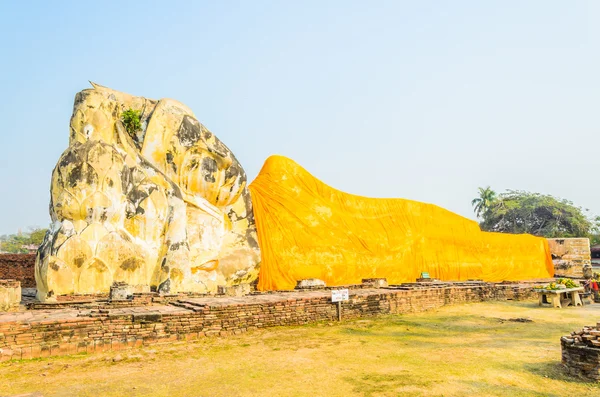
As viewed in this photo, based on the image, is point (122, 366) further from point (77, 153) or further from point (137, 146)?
point (137, 146)

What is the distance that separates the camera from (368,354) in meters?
6.28

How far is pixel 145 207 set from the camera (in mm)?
12055

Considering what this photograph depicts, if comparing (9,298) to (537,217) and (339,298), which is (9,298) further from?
(537,217)

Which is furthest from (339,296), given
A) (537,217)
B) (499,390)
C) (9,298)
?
(537,217)

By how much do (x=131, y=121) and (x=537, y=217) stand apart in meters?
35.1

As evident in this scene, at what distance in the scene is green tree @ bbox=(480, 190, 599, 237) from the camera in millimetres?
36750

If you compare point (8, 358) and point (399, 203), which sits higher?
point (399, 203)

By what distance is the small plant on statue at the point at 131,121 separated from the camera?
529 inches

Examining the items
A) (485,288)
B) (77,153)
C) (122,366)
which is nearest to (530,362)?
(122,366)

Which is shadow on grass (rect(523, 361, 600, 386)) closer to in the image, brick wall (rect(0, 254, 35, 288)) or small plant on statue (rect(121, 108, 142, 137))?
small plant on statue (rect(121, 108, 142, 137))

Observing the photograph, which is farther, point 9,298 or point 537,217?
point 537,217

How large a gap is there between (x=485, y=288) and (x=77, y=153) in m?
11.4

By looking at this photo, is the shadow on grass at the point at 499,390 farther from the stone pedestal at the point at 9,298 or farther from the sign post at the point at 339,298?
the stone pedestal at the point at 9,298

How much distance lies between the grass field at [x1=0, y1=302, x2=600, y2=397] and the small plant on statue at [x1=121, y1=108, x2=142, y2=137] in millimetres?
8182
